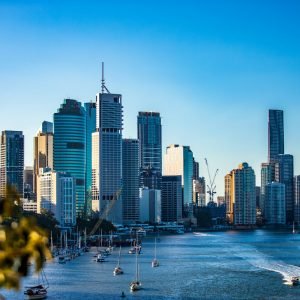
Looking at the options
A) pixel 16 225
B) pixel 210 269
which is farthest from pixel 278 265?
pixel 16 225

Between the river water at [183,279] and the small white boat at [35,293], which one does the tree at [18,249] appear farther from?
the small white boat at [35,293]

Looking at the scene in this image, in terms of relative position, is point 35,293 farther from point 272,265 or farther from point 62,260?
point 62,260

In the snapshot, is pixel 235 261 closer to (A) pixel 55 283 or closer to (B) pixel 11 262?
(A) pixel 55 283

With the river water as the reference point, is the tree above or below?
above

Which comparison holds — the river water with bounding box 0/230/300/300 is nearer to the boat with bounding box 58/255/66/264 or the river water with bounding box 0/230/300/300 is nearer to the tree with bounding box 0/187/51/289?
the boat with bounding box 58/255/66/264

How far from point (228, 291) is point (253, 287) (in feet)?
15.8

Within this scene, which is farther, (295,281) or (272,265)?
(272,265)

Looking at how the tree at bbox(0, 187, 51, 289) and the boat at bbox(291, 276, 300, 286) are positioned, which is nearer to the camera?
the tree at bbox(0, 187, 51, 289)

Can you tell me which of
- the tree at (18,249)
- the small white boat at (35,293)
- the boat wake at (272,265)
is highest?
the tree at (18,249)

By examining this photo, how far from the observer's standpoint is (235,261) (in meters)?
122

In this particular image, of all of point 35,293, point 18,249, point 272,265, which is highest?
point 18,249

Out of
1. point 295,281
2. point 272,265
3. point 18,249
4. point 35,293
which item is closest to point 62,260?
point 272,265

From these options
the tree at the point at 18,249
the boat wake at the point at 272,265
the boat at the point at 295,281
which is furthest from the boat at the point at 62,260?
the tree at the point at 18,249

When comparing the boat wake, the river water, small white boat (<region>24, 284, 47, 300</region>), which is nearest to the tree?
the river water
